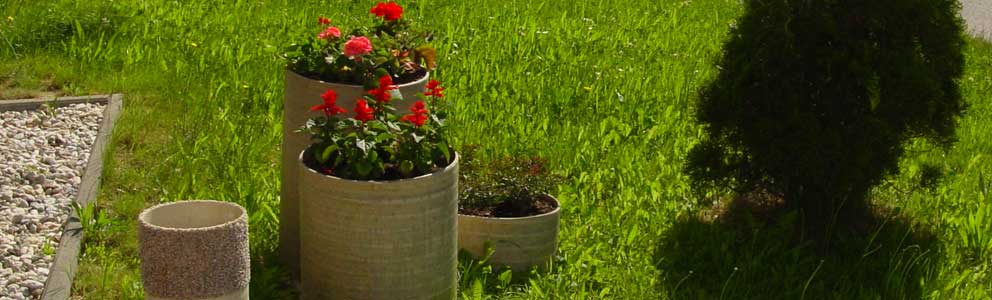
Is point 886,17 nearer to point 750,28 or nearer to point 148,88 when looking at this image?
point 750,28

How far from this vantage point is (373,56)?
444cm

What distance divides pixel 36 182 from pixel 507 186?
210 cm

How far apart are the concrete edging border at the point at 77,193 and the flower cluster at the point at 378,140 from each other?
3.38 feet

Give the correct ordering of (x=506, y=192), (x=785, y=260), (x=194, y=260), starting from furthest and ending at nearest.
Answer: (x=785, y=260), (x=506, y=192), (x=194, y=260)

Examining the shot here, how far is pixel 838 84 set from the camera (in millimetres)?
4891

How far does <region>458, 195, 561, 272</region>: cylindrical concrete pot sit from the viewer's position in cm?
472

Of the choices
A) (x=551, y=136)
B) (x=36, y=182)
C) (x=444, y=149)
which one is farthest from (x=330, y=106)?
(x=551, y=136)

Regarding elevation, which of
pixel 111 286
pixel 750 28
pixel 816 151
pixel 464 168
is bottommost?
A: pixel 111 286

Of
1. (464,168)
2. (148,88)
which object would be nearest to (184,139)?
(148,88)

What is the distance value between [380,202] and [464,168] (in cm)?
153

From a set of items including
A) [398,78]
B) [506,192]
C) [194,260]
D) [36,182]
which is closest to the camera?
[194,260]

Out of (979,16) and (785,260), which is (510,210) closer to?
(785,260)

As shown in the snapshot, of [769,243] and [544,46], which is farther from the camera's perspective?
[544,46]

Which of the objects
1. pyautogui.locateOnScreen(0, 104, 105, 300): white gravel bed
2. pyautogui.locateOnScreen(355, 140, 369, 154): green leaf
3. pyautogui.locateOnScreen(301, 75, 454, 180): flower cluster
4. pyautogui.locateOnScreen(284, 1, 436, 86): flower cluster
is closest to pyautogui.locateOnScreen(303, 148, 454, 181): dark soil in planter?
pyautogui.locateOnScreen(301, 75, 454, 180): flower cluster
